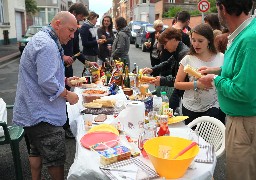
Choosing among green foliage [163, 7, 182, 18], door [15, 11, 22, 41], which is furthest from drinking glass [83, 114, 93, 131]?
green foliage [163, 7, 182, 18]

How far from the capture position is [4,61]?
13414 millimetres

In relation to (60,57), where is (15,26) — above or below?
above

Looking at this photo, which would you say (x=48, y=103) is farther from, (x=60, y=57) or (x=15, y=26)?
(x=15, y=26)

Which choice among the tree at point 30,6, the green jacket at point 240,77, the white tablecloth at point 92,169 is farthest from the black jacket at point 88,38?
the tree at point 30,6

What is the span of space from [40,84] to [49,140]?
570 mm

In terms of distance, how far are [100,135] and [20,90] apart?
896 mm

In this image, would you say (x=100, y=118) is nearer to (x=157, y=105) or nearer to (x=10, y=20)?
(x=157, y=105)

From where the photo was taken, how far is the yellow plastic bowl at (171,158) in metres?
1.62

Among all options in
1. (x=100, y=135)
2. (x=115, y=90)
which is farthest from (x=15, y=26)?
(x=100, y=135)

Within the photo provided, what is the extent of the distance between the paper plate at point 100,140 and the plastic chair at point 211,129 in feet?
3.57

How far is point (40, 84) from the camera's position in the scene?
93.9 inches

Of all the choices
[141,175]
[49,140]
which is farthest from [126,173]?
[49,140]

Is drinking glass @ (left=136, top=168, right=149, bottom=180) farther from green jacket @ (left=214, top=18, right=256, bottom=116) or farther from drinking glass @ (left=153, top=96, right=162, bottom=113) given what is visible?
drinking glass @ (left=153, top=96, right=162, bottom=113)

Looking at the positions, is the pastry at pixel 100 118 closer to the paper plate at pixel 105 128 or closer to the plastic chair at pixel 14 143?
the paper plate at pixel 105 128
